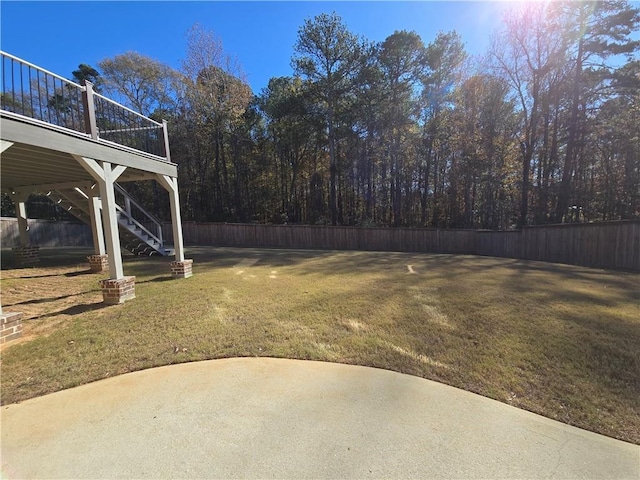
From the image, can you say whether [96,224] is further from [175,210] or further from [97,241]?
[175,210]

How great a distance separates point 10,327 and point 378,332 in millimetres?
4522

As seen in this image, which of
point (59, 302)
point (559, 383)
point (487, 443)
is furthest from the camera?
point (59, 302)

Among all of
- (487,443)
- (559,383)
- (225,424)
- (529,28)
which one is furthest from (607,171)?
(225,424)

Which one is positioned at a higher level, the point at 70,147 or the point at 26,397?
the point at 70,147

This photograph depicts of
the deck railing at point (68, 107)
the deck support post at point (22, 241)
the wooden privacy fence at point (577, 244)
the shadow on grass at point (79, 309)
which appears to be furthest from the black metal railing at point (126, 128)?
the wooden privacy fence at point (577, 244)

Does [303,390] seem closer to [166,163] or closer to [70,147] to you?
[70,147]

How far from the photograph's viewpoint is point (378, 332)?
13.1ft

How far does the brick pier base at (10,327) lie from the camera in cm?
371

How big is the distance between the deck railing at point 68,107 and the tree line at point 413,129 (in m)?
12.8

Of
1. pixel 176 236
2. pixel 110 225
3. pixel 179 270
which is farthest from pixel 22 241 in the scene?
pixel 110 225

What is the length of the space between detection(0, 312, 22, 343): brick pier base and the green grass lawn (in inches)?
6.4

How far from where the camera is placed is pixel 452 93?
18.5 m

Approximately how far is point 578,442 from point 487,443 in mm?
655

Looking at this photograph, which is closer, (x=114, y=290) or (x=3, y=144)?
(x=3, y=144)
